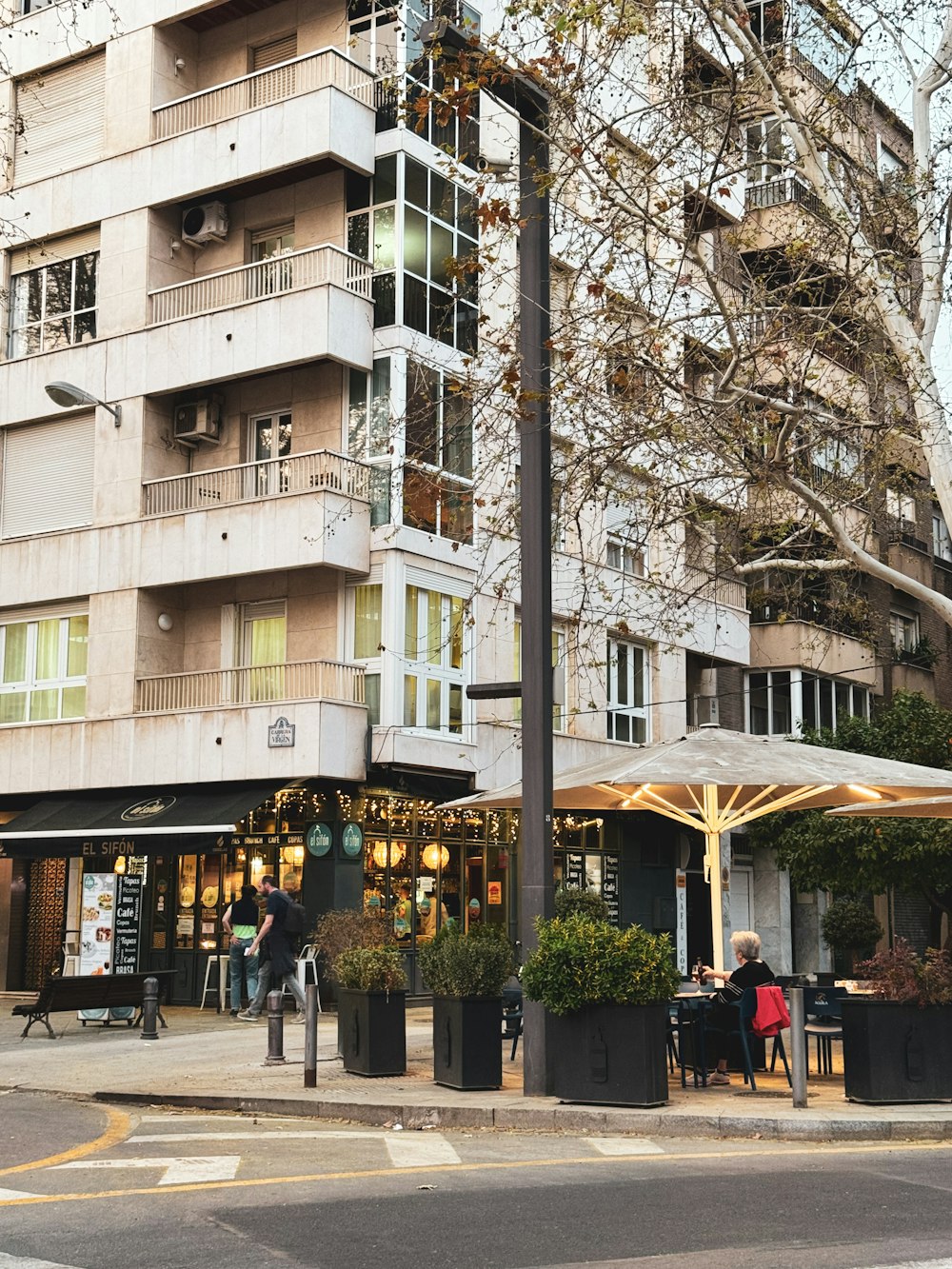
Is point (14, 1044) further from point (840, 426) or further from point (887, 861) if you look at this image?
point (887, 861)

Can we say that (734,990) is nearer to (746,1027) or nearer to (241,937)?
(746,1027)

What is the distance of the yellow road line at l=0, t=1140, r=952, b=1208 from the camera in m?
8.12

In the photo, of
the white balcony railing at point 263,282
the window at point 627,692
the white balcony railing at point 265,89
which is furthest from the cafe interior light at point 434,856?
the white balcony railing at point 265,89

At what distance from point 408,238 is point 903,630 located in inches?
800

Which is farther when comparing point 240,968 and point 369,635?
point 369,635

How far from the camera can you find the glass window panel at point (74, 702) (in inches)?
1072

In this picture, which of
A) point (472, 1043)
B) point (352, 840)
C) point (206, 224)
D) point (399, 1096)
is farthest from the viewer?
point (206, 224)

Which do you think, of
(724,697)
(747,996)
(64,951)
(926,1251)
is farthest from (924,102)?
(724,697)

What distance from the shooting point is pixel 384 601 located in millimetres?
24922

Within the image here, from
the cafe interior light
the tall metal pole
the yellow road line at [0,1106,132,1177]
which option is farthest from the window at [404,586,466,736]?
the yellow road line at [0,1106,132,1177]

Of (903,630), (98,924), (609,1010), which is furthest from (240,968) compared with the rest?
(903,630)

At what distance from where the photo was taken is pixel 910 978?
1149 cm

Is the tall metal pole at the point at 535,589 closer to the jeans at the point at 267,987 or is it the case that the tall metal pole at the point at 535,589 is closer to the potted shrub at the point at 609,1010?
the potted shrub at the point at 609,1010

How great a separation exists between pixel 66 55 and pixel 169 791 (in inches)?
557
